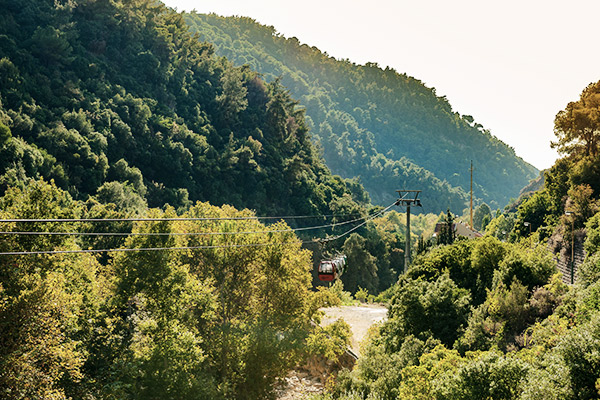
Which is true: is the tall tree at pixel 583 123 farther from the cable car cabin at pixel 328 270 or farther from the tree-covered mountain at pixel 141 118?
the tree-covered mountain at pixel 141 118

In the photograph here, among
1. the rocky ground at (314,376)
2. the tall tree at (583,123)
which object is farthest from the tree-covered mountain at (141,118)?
the tall tree at (583,123)

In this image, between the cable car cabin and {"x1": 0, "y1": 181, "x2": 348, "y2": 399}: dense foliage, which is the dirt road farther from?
{"x1": 0, "y1": 181, "x2": 348, "y2": 399}: dense foliage

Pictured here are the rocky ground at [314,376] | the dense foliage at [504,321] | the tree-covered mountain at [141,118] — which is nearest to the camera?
the dense foliage at [504,321]

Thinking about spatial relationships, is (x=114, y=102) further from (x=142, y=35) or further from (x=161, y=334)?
(x=161, y=334)

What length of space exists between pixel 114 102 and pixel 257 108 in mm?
33169

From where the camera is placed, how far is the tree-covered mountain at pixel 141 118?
185ft

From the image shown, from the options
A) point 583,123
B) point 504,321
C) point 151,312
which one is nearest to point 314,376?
point 151,312

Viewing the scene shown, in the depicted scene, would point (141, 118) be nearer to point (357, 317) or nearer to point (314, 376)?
point (357, 317)

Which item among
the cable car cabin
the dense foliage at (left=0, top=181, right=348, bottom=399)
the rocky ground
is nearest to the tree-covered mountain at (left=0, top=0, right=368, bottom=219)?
the dense foliage at (left=0, top=181, right=348, bottom=399)

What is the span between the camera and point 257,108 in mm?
98125

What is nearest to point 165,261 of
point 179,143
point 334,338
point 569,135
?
point 334,338

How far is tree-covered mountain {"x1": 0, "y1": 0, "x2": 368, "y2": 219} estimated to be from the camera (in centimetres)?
5634

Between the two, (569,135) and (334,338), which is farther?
(569,135)

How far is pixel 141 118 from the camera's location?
7119 cm
